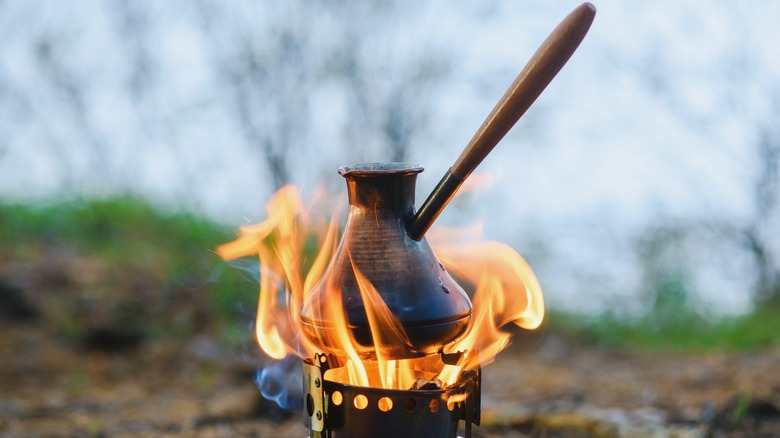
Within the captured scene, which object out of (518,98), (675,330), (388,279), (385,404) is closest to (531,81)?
(518,98)

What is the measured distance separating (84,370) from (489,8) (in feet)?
14.7

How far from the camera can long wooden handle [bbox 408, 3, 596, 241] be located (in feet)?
6.11

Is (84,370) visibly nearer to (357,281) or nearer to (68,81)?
(68,81)

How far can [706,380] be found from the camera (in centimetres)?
514

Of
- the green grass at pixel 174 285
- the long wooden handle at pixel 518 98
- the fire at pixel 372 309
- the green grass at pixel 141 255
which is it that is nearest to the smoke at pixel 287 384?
the green grass at pixel 174 285

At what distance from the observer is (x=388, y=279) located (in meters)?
2.12

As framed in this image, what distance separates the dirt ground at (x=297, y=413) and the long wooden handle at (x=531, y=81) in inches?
88.7

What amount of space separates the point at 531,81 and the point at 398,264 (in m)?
0.59

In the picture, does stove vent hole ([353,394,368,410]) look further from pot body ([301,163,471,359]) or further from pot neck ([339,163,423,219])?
pot neck ([339,163,423,219])

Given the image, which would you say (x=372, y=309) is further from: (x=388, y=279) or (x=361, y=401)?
(x=361, y=401)

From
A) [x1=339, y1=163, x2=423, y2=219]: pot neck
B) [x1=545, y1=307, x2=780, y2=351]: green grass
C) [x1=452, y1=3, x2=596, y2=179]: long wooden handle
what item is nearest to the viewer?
[x1=452, y1=3, x2=596, y2=179]: long wooden handle

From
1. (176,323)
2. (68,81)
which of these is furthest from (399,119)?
(68,81)

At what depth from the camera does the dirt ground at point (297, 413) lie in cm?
403

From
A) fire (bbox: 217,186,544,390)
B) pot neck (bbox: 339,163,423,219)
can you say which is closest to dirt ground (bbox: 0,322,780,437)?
fire (bbox: 217,186,544,390)
